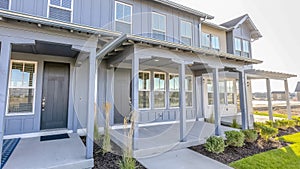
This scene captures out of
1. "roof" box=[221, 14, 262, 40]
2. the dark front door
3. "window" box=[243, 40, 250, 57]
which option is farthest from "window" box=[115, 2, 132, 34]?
"window" box=[243, 40, 250, 57]

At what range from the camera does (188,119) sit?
8875mm

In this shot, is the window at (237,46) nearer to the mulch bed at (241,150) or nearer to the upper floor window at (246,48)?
the upper floor window at (246,48)

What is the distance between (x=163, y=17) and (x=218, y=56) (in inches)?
149

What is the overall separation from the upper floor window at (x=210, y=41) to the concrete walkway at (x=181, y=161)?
24.9 ft

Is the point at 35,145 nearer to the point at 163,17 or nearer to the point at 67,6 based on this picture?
the point at 67,6

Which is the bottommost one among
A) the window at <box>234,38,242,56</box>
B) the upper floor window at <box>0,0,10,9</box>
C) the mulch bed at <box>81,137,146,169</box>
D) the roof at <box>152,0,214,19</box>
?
the mulch bed at <box>81,137,146,169</box>

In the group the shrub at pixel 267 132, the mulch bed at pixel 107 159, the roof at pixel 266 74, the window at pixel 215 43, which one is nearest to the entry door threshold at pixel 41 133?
the mulch bed at pixel 107 159

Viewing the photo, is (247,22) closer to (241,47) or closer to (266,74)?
(241,47)

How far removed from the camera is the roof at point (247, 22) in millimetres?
11248

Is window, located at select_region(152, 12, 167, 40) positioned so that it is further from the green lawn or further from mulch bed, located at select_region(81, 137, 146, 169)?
the green lawn

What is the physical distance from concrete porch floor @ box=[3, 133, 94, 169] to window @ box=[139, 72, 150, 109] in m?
3.51

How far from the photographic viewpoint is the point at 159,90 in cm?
818

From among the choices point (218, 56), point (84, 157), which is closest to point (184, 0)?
point (218, 56)

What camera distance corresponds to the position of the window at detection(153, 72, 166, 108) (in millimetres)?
8023
